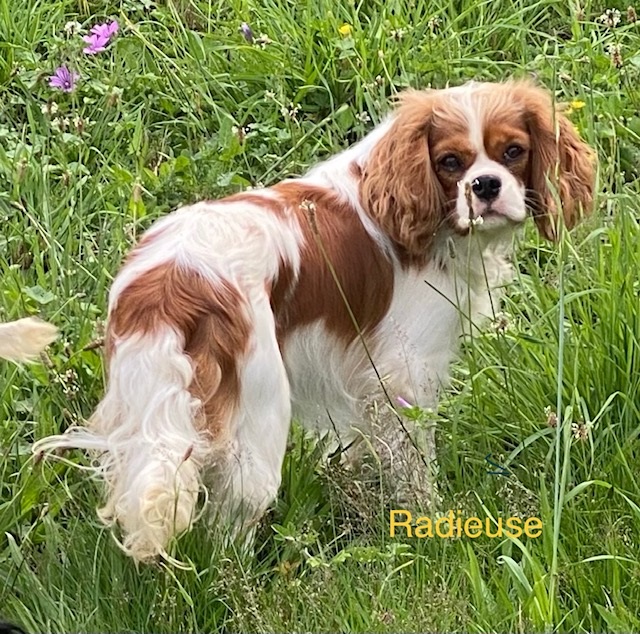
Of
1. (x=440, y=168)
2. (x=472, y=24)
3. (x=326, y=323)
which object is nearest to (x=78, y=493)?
(x=326, y=323)

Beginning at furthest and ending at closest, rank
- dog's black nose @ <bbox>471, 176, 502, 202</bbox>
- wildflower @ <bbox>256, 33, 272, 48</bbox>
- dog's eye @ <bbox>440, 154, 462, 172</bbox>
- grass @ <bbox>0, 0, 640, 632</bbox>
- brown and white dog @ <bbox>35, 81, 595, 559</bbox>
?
1. wildflower @ <bbox>256, 33, 272, 48</bbox>
2. dog's eye @ <bbox>440, 154, 462, 172</bbox>
3. dog's black nose @ <bbox>471, 176, 502, 202</bbox>
4. brown and white dog @ <bbox>35, 81, 595, 559</bbox>
5. grass @ <bbox>0, 0, 640, 632</bbox>

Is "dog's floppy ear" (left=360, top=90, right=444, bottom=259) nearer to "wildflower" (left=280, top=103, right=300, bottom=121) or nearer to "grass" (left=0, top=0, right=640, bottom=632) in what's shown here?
"grass" (left=0, top=0, right=640, bottom=632)

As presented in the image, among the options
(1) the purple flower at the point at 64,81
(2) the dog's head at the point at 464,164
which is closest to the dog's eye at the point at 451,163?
(2) the dog's head at the point at 464,164

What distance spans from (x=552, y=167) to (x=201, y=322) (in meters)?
1.10

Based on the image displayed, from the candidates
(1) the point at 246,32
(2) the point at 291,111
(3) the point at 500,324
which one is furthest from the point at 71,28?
(3) the point at 500,324

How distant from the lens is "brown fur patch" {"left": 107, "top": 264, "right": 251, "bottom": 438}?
121 inches

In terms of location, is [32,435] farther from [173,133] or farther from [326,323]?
[173,133]

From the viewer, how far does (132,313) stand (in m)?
3.10

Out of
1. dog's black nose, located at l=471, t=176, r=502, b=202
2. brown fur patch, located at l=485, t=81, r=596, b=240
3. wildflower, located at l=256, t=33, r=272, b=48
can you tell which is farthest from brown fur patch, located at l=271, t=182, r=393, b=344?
wildflower, located at l=256, t=33, r=272, b=48

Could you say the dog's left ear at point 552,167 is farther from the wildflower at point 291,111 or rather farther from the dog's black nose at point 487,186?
the wildflower at point 291,111

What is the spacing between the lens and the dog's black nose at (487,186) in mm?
3359

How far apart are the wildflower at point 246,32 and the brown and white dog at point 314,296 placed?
1.70 meters

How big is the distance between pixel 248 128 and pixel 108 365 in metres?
2.20

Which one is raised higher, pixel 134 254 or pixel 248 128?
pixel 134 254
